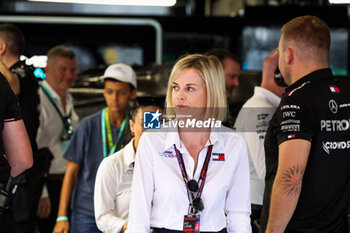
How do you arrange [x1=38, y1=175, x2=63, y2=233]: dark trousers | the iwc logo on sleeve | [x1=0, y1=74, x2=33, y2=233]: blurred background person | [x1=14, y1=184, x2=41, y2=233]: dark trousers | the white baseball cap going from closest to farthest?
[x1=0, y1=74, x2=33, y2=233]: blurred background person < the iwc logo on sleeve < the white baseball cap < [x1=14, y1=184, x2=41, y2=233]: dark trousers < [x1=38, y1=175, x2=63, y2=233]: dark trousers

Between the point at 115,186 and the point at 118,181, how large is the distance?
27 millimetres

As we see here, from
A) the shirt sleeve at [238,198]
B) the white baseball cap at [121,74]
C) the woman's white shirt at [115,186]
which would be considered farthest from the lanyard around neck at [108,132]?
the shirt sleeve at [238,198]

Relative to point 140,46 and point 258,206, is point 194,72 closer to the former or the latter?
point 258,206

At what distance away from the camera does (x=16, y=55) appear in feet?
9.71

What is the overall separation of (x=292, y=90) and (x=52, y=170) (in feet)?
7.75

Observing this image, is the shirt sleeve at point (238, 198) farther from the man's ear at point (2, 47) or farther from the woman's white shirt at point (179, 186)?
the man's ear at point (2, 47)

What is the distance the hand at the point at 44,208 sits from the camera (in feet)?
12.8

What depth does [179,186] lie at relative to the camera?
1.94 meters

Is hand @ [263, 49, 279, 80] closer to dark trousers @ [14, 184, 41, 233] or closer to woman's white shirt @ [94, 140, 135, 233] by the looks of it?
woman's white shirt @ [94, 140, 135, 233]

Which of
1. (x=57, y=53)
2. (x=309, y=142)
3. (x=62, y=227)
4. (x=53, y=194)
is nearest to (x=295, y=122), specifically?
(x=309, y=142)

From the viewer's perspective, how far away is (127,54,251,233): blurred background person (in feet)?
6.37

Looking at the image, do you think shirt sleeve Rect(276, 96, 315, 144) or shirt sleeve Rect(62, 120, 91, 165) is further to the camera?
shirt sleeve Rect(62, 120, 91, 165)

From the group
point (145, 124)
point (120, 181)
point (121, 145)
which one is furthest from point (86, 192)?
point (145, 124)

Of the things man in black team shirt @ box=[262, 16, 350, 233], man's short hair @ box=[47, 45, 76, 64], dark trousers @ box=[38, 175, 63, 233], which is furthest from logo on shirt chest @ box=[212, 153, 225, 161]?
man's short hair @ box=[47, 45, 76, 64]
